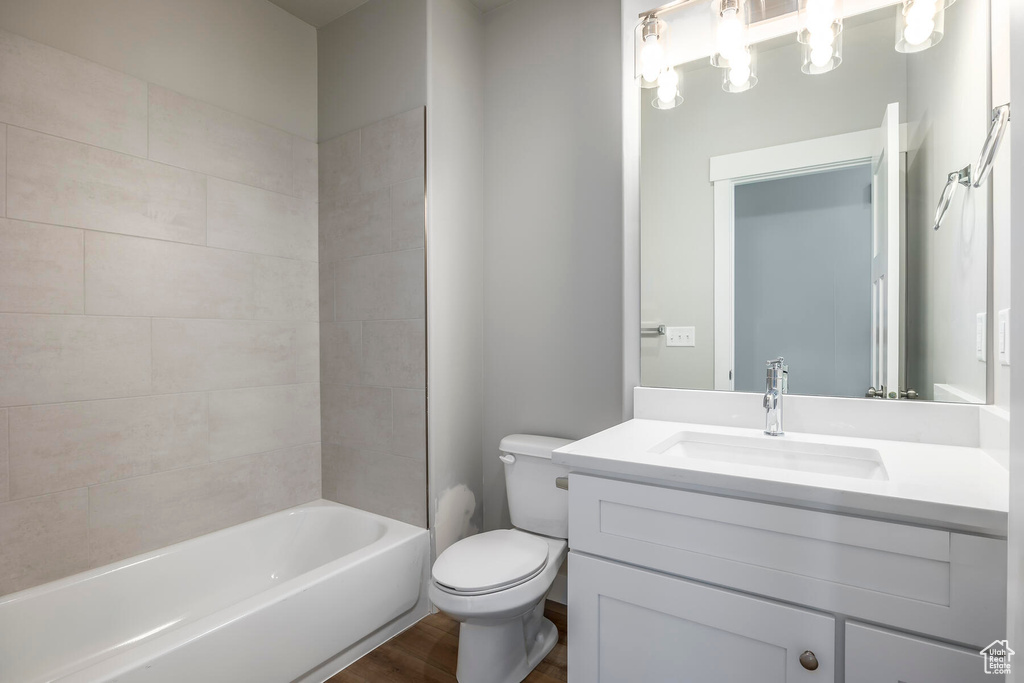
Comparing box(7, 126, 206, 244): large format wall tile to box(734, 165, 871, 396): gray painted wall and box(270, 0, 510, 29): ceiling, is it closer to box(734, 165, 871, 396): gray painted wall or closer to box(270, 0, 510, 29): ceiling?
box(270, 0, 510, 29): ceiling

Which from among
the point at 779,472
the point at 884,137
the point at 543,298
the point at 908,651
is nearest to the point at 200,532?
the point at 543,298

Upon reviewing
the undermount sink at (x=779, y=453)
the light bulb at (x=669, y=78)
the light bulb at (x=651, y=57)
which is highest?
the light bulb at (x=651, y=57)

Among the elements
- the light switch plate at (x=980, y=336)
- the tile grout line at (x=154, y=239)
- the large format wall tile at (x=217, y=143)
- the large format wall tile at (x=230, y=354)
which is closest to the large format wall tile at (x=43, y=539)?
the large format wall tile at (x=230, y=354)

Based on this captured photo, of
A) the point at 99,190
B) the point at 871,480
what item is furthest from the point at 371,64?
the point at 871,480

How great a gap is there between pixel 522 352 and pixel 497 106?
3.56ft

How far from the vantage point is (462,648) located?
161cm

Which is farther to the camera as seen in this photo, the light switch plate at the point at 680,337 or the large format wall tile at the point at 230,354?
the large format wall tile at the point at 230,354

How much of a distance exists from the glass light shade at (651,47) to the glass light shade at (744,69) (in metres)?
0.21

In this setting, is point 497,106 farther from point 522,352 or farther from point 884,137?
point 884,137

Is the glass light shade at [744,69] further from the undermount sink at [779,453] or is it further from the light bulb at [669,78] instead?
the undermount sink at [779,453]

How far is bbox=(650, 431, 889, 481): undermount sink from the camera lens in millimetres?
1268

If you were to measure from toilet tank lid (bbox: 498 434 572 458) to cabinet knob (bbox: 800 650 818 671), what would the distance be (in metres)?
1.01

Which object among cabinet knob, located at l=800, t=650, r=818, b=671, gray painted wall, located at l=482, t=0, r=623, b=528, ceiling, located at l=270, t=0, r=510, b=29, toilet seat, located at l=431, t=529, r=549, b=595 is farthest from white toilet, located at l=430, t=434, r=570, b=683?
ceiling, located at l=270, t=0, r=510, b=29

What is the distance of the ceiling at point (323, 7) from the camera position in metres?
2.17
